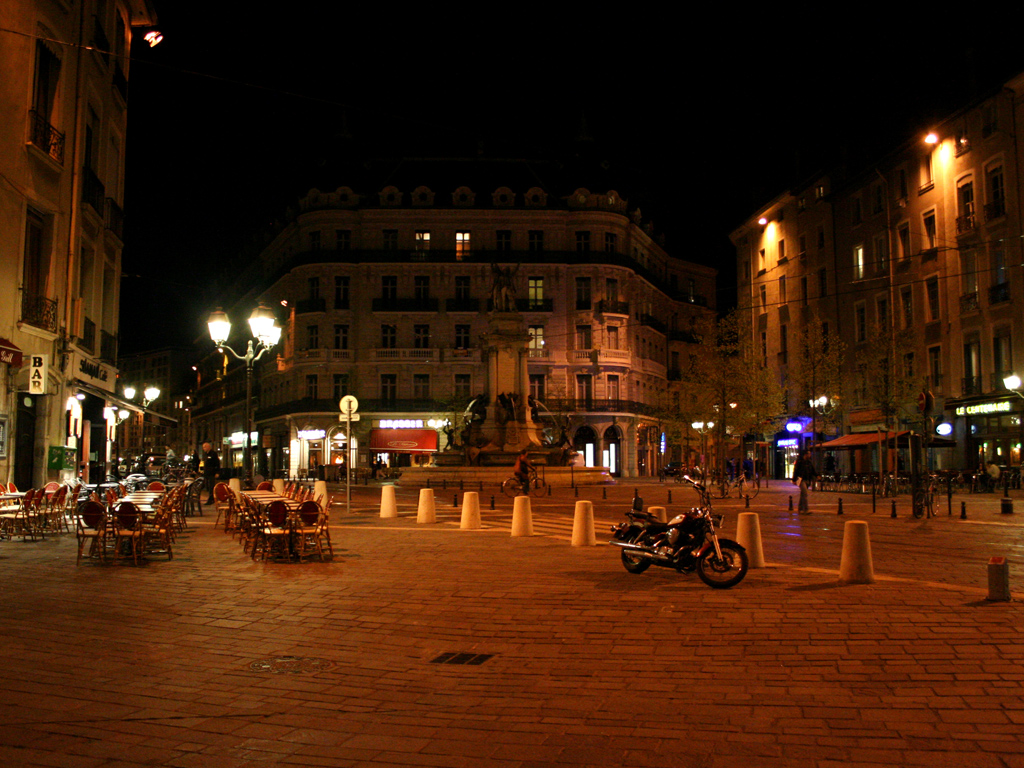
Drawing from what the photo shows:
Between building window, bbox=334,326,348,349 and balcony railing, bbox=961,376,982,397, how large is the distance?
4040 centimetres

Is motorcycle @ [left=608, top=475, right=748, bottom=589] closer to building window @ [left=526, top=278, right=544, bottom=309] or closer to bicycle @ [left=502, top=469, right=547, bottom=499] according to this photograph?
bicycle @ [left=502, top=469, right=547, bottom=499]

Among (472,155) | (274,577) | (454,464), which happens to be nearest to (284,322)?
(472,155)

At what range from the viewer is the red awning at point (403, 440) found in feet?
198

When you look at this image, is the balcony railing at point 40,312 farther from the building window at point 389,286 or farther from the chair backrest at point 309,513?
the building window at point 389,286

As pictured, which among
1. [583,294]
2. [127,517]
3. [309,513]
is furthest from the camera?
[583,294]

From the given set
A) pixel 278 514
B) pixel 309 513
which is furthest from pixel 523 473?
pixel 278 514

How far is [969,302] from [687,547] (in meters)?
35.2

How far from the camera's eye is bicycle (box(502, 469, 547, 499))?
99.7 feet

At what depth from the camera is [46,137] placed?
20453 mm

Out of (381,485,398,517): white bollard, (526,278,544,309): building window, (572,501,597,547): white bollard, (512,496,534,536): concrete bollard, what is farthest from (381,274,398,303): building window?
(572,501,597,547): white bollard

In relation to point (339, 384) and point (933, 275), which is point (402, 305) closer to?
point (339, 384)

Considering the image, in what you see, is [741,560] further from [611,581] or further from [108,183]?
[108,183]

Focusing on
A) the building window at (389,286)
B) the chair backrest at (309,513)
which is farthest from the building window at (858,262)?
the chair backrest at (309,513)

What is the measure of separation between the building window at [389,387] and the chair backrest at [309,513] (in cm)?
4990
